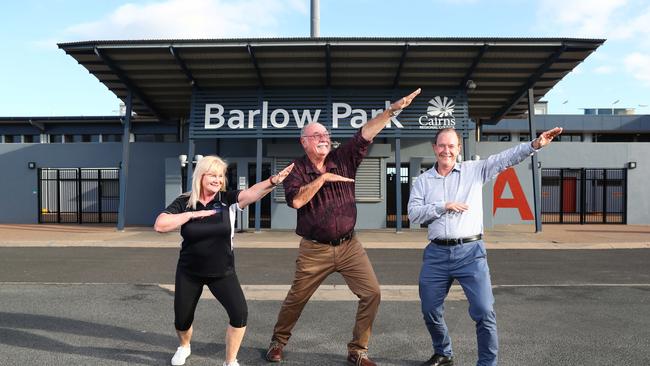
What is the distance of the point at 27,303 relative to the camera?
629 cm

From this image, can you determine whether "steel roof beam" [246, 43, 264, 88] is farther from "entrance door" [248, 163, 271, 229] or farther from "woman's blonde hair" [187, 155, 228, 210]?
"woman's blonde hair" [187, 155, 228, 210]

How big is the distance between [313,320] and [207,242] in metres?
2.16

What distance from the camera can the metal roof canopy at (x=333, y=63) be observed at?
14672 mm

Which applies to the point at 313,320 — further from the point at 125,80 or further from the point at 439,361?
the point at 125,80

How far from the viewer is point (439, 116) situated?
16.9m

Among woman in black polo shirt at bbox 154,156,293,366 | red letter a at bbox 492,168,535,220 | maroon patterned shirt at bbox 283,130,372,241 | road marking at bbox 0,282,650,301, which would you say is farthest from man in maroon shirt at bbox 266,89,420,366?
red letter a at bbox 492,168,535,220

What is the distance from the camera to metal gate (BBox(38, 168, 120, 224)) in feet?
71.5

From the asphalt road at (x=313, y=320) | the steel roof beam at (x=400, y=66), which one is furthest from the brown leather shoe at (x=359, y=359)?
the steel roof beam at (x=400, y=66)

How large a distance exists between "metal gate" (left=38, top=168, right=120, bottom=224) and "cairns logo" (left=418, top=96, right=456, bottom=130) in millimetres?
12493

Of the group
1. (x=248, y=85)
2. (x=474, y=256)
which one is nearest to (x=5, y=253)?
(x=248, y=85)

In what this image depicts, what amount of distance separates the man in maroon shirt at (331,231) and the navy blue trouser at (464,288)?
423mm

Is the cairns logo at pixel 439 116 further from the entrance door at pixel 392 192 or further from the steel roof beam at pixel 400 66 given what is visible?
the entrance door at pixel 392 192

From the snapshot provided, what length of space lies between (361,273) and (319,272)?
34 cm

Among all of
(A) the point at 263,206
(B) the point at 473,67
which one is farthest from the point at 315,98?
(B) the point at 473,67
